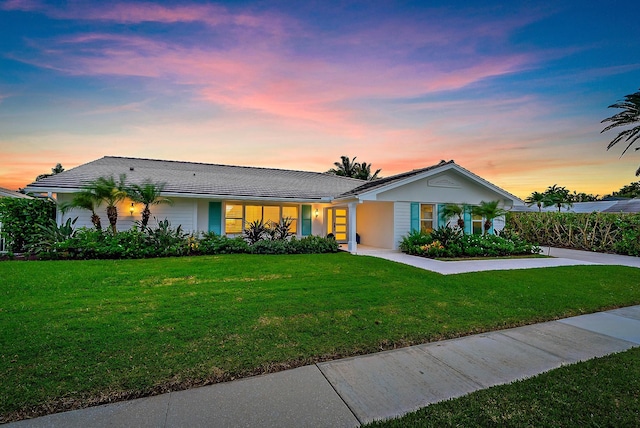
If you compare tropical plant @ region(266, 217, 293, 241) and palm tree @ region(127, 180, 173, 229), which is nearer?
palm tree @ region(127, 180, 173, 229)

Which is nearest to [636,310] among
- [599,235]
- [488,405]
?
[488,405]

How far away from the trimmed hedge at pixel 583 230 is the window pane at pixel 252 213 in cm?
1295

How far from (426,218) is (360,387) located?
40.7 ft

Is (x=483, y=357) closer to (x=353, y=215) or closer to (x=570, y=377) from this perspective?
(x=570, y=377)

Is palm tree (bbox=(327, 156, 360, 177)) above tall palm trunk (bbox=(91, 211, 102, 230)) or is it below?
above

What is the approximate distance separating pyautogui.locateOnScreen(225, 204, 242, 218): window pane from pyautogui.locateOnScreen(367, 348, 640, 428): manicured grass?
12.7 m

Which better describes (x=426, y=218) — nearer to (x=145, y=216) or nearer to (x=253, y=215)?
(x=253, y=215)

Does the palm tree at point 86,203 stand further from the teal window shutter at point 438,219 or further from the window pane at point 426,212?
the teal window shutter at point 438,219

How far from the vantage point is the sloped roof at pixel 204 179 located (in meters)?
12.0

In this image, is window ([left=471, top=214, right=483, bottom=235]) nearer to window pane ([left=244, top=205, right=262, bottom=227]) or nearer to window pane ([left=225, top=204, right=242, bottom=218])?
window pane ([left=244, top=205, right=262, bottom=227])

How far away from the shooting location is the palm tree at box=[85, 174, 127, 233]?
35.1ft

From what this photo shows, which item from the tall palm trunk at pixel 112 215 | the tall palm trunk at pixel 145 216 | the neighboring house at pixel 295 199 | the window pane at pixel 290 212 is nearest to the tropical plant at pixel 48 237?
the neighboring house at pixel 295 199

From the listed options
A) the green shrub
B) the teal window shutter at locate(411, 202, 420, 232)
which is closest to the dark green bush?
the teal window shutter at locate(411, 202, 420, 232)

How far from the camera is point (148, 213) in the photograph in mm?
11648
